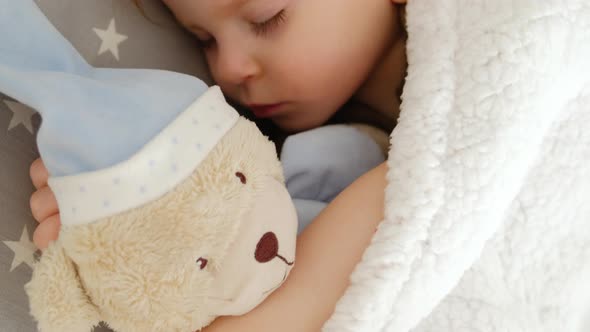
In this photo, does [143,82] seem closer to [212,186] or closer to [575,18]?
[212,186]

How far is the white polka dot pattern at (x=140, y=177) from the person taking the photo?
43 cm

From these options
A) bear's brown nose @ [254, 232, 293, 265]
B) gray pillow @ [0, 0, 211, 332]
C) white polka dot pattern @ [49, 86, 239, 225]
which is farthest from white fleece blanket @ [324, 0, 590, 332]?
gray pillow @ [0, 0, 211, 332]

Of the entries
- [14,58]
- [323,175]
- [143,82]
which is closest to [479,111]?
[323,175]

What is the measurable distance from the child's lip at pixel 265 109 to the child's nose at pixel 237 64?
7 cm

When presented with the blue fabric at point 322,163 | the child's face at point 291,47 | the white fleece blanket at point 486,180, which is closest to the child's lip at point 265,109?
the child's face at point 291,47

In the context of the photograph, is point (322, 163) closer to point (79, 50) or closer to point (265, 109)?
point (265, 109)

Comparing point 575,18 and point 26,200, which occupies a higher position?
point 575,18

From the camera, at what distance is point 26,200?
566 millimetres

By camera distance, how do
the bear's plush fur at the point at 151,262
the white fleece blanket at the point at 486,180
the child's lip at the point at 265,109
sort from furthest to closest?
the child's lip at the point at 265,109 → the white fleece blanket at the point at 486,180 → the bear's plush fur at the point at 151,262

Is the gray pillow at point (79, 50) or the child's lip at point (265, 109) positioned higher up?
the gray pillow at point (79, 50)

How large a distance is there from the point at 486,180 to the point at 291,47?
354 mm

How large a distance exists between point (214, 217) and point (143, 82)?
0.46 feet

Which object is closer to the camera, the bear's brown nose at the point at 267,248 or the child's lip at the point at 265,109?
the bear's brown nose at the point at 267,248

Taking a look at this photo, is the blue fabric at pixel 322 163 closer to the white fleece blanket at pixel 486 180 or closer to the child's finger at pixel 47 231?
the white fleece blanket at pixel 486 180
